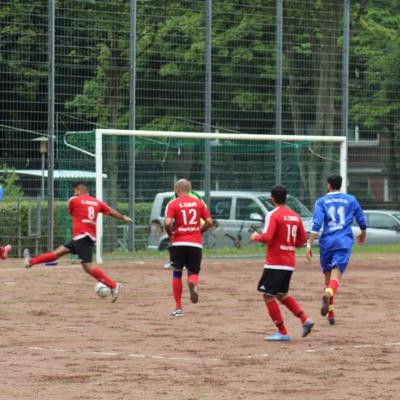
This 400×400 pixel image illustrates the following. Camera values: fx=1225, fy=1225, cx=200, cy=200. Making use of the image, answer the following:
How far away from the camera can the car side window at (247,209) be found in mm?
27812

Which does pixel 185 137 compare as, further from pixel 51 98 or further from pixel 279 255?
pixel 279 255

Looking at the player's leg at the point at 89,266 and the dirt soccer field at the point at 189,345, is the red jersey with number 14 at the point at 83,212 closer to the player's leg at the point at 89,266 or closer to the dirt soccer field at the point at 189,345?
the player's leg at the point at 89,266

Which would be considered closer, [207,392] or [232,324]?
[207,392]

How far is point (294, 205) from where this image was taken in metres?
28.4

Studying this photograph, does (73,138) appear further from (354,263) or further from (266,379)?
(266,379)

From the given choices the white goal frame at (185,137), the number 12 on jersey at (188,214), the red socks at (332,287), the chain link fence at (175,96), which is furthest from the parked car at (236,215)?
the red socks at (332,287)

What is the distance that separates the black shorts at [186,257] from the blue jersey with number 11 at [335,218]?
6.18ft

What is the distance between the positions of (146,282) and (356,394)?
11.7 m

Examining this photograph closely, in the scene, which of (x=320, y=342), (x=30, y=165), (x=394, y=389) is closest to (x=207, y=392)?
(x=394, y=389)

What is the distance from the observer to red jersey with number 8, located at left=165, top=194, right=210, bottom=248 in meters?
16.6

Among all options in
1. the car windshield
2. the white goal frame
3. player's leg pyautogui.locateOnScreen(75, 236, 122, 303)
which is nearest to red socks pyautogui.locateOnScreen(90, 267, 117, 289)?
player's leg pyautogui.locateOnScreen(75, 236, 122, 303)

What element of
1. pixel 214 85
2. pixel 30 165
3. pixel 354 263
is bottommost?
pixel 354 263

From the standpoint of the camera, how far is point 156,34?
29.2 m

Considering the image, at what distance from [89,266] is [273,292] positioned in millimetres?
4932
